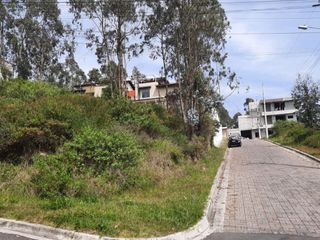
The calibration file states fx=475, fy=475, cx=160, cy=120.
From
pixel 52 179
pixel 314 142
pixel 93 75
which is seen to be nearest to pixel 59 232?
pixel 52 179

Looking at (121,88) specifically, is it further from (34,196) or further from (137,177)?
(34,196)

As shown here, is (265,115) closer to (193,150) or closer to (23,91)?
(193,150)

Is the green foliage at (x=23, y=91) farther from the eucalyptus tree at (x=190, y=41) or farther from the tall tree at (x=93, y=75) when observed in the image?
the tall tree at (x=93, y=75)

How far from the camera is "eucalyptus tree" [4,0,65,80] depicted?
150ft

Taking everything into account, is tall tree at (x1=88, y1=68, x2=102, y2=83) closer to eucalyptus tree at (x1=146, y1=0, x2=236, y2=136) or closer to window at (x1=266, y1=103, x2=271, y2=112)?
eucalyptus tree at (x1=146, y1=0, x2=236, y2=136)

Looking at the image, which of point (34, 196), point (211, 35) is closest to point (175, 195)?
point (34, 196)

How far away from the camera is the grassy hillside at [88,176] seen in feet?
30.3

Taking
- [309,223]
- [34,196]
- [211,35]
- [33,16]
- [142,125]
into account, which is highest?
[33,16]

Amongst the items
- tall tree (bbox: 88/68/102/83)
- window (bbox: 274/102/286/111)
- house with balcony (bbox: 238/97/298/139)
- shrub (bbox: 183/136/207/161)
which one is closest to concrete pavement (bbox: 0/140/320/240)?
shrub (bbox: 183/136/207/161)

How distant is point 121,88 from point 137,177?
20.7 metres

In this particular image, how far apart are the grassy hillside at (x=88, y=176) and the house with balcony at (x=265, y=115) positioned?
Answer: 283 ft

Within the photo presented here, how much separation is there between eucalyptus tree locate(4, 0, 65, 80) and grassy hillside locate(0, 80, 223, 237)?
2954cm

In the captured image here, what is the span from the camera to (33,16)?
151 ft

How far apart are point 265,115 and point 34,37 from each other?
6368 cm
